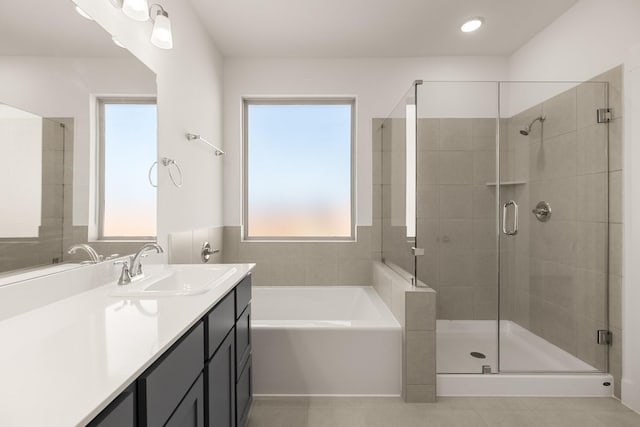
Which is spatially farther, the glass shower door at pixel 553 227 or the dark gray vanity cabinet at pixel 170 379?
the glass shower door at pixel 553 227

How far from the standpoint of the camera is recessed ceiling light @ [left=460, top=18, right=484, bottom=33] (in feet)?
8.29

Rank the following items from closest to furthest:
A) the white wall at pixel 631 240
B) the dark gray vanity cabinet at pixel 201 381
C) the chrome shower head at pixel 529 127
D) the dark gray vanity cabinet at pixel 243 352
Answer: the dark gray vanity cabinet at pixel 201 381, the dark gray vanity cabinet at pixel 243 352, the white wall at pixel 631 240, the chrome shower head at pixel 529 127

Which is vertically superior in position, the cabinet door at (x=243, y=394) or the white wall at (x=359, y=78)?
the white wall at (x=359, y=78)

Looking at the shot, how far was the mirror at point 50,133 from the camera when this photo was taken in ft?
3.23

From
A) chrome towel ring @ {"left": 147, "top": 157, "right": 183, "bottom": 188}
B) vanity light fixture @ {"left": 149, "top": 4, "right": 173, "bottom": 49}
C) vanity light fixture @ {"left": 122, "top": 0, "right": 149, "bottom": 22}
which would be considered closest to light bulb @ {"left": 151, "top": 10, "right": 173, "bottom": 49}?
vanity light fixture @ {"left": 149, "top": 4, "right": 173, "bottom": 49}

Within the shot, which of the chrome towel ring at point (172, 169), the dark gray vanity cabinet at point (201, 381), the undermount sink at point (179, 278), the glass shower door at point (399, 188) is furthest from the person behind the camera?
the glass shower door at point (399, 188)

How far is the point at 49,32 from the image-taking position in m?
1.14

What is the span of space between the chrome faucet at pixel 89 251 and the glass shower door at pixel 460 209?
1969 millimetres

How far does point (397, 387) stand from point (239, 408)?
104 cm

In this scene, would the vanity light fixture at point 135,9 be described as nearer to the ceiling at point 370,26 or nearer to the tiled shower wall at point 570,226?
the ceiling at point 370,26

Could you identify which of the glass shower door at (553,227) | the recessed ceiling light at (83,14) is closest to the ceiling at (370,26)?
the glass shower door at (553,227)

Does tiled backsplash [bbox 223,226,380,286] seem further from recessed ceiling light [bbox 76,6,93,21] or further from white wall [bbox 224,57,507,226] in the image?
recessed ceiling light [bbox 76,6,93,21]

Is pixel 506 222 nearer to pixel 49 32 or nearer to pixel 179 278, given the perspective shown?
pixel 179 278

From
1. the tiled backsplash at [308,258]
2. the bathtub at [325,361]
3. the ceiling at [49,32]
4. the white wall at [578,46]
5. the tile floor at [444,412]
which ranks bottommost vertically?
the tile floor at [444,412]
